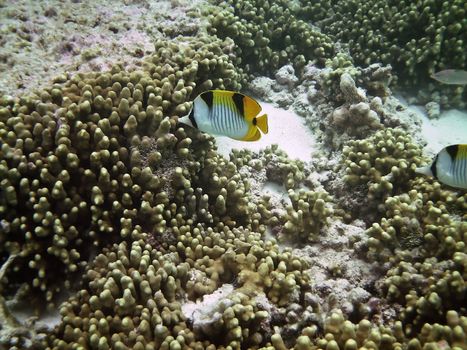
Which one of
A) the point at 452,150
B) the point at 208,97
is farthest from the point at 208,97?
the point at 452,150

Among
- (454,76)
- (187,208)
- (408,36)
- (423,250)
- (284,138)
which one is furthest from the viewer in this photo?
(408,36)

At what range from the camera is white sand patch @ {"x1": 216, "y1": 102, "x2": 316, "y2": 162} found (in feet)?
18.7

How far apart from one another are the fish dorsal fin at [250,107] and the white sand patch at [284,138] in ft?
8.15

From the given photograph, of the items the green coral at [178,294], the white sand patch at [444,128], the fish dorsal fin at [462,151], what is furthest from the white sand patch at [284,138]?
the fish dorsal fin at [462,151]

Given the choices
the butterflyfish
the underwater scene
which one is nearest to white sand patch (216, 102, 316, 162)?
the underwater scene

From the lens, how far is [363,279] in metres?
3.88

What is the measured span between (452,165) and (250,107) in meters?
1.84

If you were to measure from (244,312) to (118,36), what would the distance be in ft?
12.5

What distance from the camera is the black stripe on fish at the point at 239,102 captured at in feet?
9.65

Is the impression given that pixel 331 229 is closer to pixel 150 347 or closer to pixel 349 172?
pixel 349 172

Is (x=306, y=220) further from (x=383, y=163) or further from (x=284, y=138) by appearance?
(x=284, y=138)

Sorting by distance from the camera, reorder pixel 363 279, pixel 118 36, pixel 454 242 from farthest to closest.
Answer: pixel 118 36 → pixel 363 279 → pixel 454 242

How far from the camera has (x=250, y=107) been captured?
296 cm

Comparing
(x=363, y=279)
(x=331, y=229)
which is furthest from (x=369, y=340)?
(x=331, y=229)
